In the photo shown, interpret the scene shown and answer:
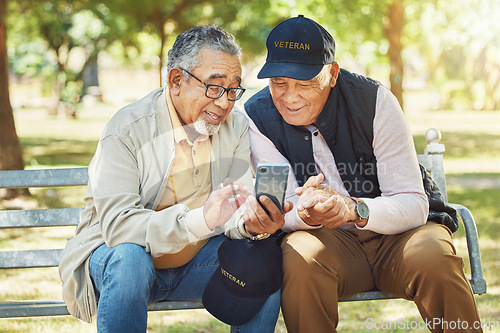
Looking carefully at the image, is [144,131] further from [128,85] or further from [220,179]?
[128,85]

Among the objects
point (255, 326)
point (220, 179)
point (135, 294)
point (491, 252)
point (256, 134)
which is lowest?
point (491, 252)

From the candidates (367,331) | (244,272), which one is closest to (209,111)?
(244,272)

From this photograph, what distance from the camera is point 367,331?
4.13 m

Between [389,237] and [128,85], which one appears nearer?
[389,237]

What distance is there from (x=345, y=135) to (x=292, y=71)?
43cm

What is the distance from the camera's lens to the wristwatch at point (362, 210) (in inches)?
114

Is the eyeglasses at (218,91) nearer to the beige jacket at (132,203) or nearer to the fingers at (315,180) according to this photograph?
the beige jacket at (132,203)

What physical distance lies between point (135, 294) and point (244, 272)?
459 millimetres

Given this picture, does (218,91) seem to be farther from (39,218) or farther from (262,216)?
(39,218)

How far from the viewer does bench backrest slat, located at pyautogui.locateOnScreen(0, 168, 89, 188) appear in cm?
340

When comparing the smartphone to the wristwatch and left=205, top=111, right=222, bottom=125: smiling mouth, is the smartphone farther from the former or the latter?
left=205, top=111, right=222, bottom=125: smiling mouth

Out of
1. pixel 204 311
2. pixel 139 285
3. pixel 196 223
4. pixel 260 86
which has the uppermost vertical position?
pixel 260 86


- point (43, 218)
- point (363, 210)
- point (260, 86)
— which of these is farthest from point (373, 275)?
point (260, 86)

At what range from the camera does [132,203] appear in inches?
109
